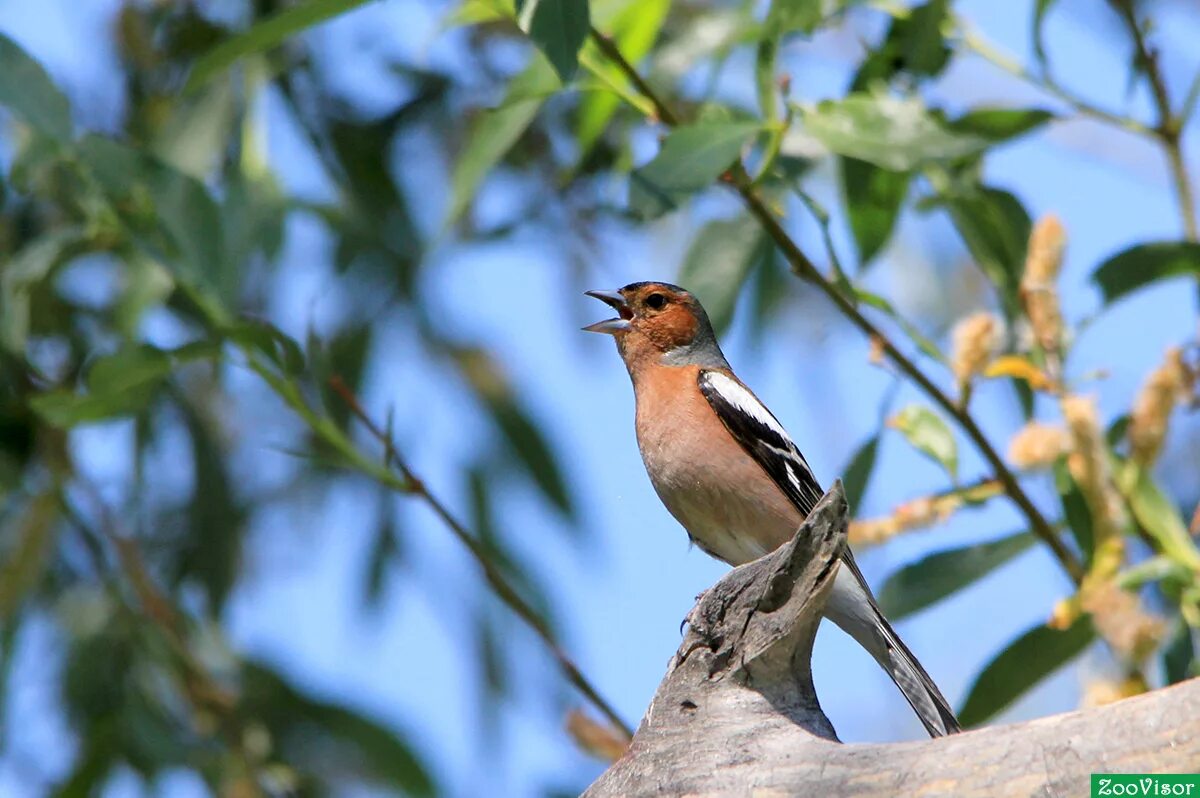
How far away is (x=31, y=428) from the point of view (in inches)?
212

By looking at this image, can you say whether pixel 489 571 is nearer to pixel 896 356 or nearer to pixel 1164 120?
pixel 896 356

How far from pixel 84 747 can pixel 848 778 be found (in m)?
3.69

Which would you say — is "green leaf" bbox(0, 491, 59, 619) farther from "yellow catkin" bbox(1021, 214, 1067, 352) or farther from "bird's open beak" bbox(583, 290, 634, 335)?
A: "yellow catkin" bbox(1021, 214, 1067, 352)

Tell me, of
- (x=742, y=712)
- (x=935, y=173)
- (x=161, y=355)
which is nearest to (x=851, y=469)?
(x=935, y=173)

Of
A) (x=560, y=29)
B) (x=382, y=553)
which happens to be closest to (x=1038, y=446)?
(x=560, y=29)

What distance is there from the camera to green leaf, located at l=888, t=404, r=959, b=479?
3674mm

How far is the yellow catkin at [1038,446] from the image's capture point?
3533 millimetres

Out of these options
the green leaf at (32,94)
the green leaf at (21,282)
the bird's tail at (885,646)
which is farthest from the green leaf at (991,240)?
the green leaf at (21,282)

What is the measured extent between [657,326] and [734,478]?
0.87 m

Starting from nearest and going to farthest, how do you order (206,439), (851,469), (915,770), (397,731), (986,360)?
(915,770) → (986,360) → (851,469) → (397,731) → (206,439)

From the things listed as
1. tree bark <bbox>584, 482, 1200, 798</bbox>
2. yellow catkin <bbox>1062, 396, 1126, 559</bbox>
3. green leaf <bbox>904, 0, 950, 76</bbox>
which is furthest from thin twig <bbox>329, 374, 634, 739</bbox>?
green leaf <bbox>904, 0, 950, 76</bbox>

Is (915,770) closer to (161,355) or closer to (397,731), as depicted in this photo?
(161,355)

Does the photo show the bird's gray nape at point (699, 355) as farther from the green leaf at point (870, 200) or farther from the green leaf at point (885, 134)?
the green leaf at point (885, 134)

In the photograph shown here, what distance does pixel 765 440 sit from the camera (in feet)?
14.8
